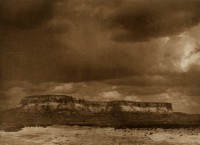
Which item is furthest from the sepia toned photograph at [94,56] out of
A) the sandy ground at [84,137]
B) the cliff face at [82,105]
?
the cliff face at [82,105]

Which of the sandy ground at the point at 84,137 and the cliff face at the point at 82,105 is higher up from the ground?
the cliff face at the point at 82,105

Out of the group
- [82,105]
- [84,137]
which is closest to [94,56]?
[84,137]

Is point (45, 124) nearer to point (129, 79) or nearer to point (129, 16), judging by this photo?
point (129, 79)

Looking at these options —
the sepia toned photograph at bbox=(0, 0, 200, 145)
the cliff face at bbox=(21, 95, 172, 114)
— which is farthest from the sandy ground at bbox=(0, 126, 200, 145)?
the cliff face at bbox=(21, 95, 172, 114)

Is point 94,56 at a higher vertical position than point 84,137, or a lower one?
higher

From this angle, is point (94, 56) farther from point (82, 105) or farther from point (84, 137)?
point (82, 105)

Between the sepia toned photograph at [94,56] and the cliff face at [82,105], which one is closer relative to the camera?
the sepia toned photograph at [94,56]

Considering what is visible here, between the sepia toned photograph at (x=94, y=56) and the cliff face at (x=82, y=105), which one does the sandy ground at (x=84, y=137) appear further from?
the cliff face at (x=82, y=105)
